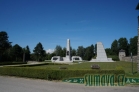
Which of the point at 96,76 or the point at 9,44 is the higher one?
the point at 9,44

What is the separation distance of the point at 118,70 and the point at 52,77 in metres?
6.20

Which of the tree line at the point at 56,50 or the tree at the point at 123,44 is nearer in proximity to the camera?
the tree line at the point at 56,50

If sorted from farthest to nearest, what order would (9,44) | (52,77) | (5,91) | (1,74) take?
(9,44) → (1,74) → (52,77) → (5,91)

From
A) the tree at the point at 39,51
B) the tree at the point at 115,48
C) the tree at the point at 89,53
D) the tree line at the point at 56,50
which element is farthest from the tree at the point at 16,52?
the tree at the point at 115,48

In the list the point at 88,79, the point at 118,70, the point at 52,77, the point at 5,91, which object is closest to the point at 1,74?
the point at 52,77

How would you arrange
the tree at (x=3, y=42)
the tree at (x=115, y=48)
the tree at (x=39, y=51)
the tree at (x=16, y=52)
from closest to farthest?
the tree at (x=3, y=42) → the tree at (x=16, y=52) → the tree at (x=115, y=48) → the tree at (x=39, y=51)

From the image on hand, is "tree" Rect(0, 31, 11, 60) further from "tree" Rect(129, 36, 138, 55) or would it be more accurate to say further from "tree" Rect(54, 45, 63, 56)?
"tree" Rect(129, 36, 138, 55)

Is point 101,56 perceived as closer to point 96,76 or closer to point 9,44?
point 96,76

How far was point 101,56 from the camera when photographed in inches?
1533

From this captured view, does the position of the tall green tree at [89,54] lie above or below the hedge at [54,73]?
above

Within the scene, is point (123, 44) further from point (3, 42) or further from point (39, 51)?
point (3, 42)

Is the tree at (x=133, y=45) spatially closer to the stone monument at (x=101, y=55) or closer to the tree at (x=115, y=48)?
the tree at (x=115, y=48)

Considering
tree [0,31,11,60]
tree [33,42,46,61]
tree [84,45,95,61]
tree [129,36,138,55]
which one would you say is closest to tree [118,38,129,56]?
tree [129,36,138,55]

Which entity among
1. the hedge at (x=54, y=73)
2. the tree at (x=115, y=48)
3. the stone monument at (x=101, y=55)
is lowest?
the hedge at (x=54, y=73)
